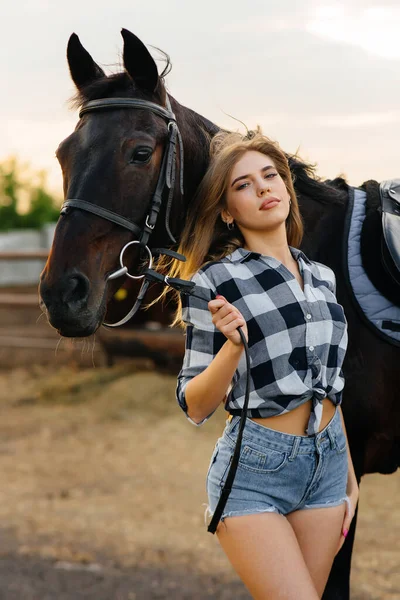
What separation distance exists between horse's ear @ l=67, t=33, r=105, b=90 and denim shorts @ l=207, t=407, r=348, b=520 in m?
1.07

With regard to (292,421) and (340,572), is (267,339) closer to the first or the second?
(292,421)

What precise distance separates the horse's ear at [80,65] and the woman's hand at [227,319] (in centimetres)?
88

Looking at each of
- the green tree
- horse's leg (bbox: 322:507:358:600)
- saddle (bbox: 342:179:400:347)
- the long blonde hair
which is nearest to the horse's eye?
the long blonde hair

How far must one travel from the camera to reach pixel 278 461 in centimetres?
167

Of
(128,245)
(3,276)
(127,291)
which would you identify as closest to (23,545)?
(127,291)

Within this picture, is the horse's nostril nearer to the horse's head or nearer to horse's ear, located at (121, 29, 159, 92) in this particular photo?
the horse's head

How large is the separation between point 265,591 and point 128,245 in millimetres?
882

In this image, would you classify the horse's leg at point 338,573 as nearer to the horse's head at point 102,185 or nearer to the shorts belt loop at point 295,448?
the shorts belt loop at point 295,448

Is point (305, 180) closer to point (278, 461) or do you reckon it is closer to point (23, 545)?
point (278, 461)

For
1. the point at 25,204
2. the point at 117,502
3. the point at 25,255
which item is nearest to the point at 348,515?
the point at 117,502

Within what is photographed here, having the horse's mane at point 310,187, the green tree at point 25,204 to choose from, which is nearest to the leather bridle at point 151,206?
the horse's mane at point 310,187

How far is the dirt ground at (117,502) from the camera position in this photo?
11.7 feet

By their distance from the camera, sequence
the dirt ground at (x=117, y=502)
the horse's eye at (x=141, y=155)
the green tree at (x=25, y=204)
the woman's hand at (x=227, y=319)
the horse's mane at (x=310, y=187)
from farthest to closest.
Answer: the green tree at (x=25, y=204) < the dirt ground at (x=117, y=502) < the horse's mane at (x=310, y=187) < the horse's eye at (x=141, y=155) < the woman's hand at (x=227, y=319)

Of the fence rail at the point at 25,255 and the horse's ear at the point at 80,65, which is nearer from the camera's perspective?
the horse's ear at the point at 80,65
